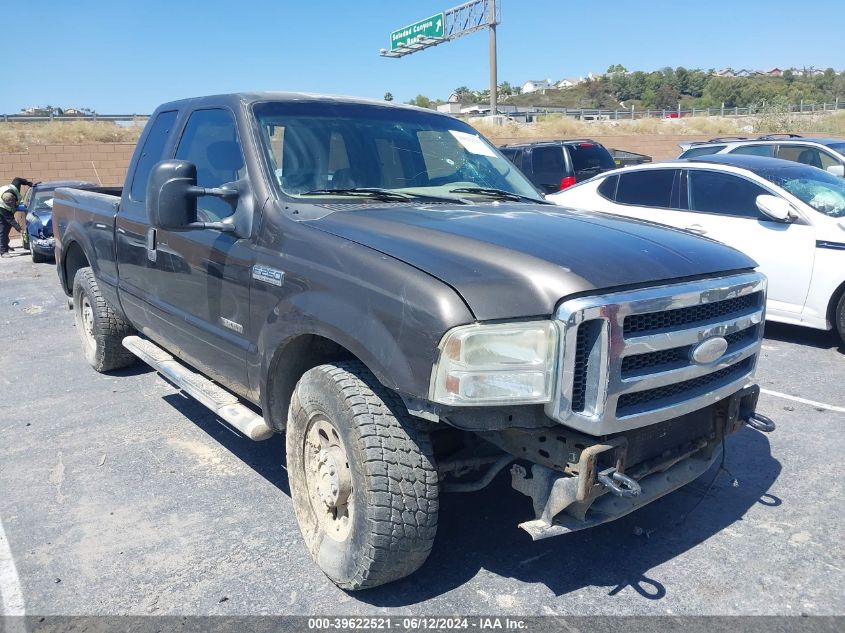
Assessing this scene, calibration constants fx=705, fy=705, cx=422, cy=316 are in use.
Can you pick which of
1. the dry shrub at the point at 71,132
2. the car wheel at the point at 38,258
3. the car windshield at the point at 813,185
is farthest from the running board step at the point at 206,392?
the dry shrub at the point at 71,132

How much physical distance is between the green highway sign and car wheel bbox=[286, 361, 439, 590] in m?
39.2

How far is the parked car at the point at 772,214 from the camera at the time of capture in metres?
6.27

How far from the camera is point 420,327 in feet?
7.93

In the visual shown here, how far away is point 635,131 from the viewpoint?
126 ft

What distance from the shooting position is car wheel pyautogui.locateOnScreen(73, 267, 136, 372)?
5543mm

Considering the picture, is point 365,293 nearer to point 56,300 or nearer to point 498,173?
point 498,173

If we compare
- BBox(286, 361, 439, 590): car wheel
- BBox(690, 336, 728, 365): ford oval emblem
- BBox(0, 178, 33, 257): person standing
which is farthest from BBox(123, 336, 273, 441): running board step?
BBox(0, 178, 33, 257): person standing

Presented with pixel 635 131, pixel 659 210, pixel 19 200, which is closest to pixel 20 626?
pixel 659 210

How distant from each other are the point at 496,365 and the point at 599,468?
1.87ft

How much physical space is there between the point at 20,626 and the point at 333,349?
5.38 feet

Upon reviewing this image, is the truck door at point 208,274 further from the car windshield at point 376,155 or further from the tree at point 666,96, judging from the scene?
the tree at point 666,96

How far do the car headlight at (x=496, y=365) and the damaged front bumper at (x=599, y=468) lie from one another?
0.24 m

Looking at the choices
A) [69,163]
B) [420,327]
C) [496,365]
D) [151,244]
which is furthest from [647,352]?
[69,163]

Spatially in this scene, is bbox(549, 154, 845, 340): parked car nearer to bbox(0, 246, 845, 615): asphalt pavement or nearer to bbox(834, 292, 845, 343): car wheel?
bbox(834, 292, 845, 343): car wheel
